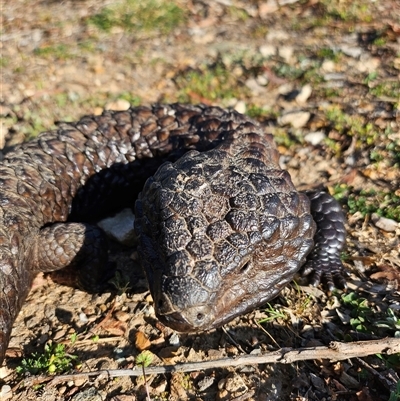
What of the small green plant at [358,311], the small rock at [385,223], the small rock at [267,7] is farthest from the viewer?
the small rock at [267,7]

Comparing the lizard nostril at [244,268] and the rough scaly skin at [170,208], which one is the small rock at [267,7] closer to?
the rough scaly skin at [170,208]

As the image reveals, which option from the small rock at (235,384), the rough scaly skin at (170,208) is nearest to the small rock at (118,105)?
the rough scaly skin at (170,208)

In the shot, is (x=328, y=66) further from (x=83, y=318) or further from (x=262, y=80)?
(x=83, y=318)

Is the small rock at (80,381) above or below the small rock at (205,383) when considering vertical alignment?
above

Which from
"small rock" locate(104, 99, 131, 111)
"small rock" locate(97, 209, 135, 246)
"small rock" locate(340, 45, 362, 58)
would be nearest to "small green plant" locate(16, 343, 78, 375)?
"small rock" locate(97, 209, 135, 246)

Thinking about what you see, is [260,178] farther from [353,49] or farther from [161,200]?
[353,49]

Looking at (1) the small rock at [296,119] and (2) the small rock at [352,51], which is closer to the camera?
(1) the small rock at [296,119]

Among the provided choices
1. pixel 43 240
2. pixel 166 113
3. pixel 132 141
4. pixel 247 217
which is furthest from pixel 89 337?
pixel 166 113
